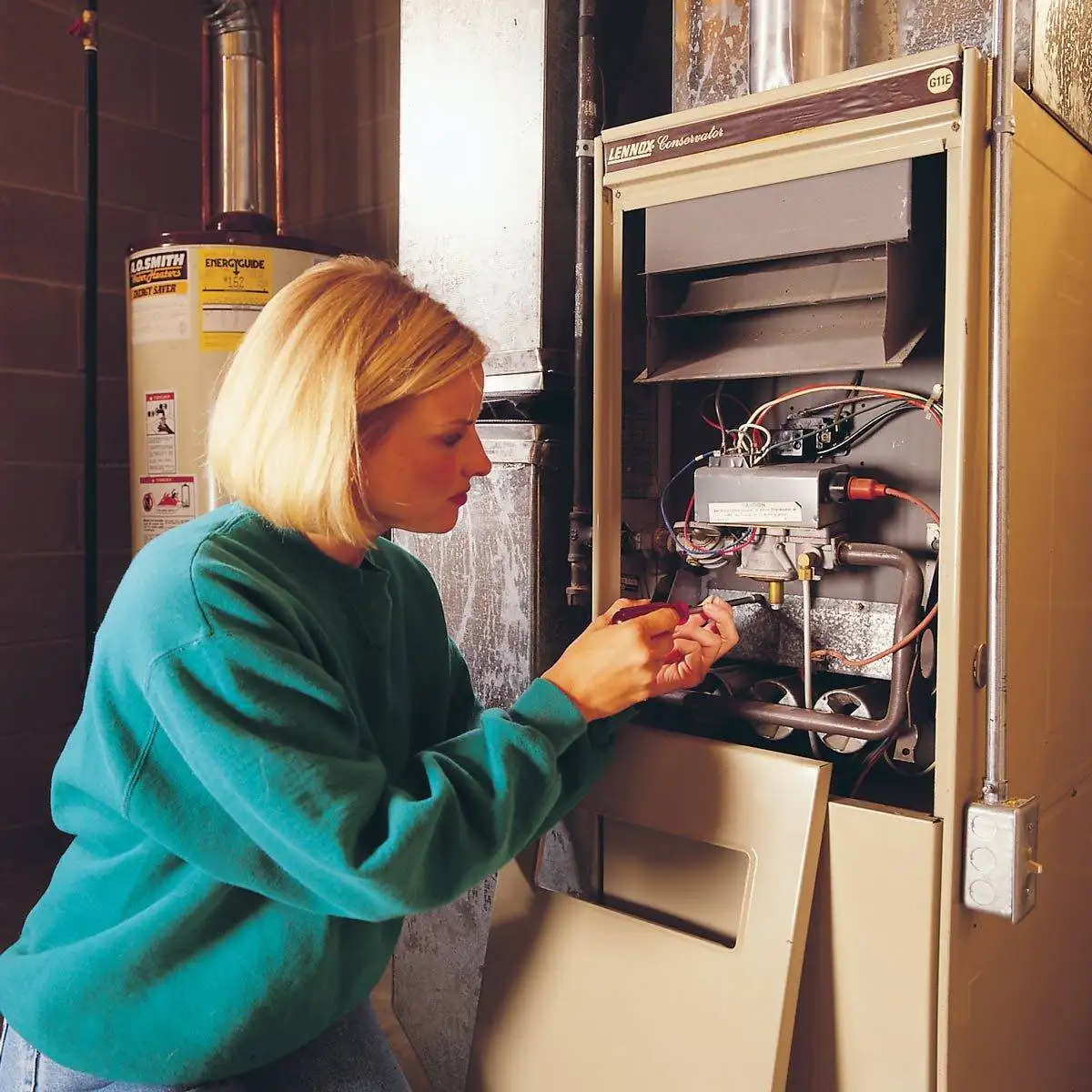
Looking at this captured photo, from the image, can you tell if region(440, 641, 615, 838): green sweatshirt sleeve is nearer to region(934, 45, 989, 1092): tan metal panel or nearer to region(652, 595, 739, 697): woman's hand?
region(652, 595, 739, 697): woman's hand

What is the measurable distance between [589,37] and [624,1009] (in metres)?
1.41

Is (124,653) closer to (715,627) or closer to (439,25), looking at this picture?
(715,627)

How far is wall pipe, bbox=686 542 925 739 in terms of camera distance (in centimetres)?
126

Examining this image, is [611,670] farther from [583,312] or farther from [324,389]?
[583,312]

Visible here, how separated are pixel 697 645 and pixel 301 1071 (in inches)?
26.0

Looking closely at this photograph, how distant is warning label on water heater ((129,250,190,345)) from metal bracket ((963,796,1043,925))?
1782 mm

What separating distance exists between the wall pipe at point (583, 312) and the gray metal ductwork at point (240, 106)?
3.42 ft

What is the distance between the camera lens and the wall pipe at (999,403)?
114cm

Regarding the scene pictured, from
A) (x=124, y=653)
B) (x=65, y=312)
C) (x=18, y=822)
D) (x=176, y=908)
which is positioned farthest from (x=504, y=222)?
(x=18, y=822)

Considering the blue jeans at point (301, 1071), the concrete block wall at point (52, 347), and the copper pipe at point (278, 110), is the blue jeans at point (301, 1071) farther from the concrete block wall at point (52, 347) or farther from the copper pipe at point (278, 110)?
the copper pipe at point (278, 110)

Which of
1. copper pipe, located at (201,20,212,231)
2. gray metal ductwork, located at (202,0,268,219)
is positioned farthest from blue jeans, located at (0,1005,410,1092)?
copper pipe, located at (201,20,212,231)

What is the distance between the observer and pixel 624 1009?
4.25ft

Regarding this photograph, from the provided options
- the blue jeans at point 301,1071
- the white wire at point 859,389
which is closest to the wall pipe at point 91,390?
the blue jeans at point 301,1071

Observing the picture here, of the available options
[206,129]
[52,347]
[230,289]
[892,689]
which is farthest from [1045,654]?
[52,347]
